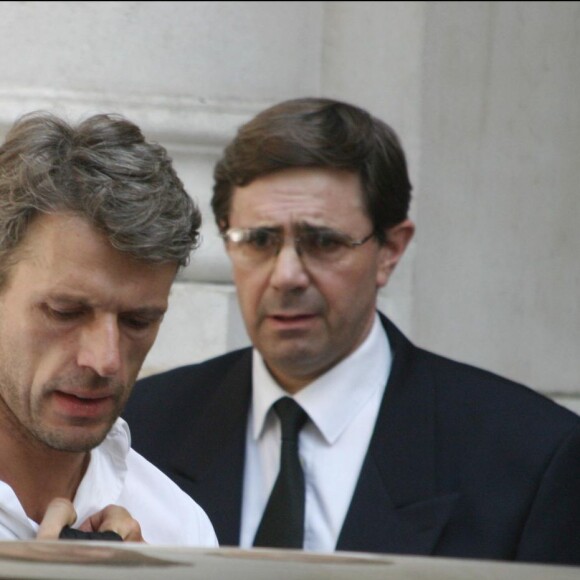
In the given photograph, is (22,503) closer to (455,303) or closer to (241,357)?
(241,357)

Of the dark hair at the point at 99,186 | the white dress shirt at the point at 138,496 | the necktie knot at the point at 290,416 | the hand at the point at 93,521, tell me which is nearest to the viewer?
the hand at the point at 93,521

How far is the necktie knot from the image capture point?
4.16 meters

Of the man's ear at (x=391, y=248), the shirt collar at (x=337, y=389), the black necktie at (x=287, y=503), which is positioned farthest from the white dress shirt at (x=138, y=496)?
the man's ear at (x=391, y=248)

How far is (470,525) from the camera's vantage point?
3.91 meters

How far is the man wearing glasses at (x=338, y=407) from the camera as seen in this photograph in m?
3.94

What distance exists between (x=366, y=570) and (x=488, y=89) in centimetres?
425

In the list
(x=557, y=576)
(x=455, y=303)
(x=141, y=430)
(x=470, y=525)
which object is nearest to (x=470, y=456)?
(x=470, y=525)

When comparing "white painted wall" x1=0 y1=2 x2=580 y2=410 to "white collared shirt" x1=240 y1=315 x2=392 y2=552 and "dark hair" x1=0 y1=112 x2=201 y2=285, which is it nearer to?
"white collared shirt" x1=240 y1=315 x2=392 y2=552

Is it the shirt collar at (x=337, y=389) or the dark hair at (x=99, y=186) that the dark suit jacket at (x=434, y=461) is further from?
the dark hair at (x=99, y=186)

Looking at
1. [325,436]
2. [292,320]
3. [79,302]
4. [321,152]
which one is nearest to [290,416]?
[325,436]

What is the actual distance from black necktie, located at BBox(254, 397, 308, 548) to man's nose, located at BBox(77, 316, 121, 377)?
1.46m

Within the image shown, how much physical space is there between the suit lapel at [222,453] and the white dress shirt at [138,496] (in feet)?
3.66

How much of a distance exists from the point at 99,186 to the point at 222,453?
5.70 ft

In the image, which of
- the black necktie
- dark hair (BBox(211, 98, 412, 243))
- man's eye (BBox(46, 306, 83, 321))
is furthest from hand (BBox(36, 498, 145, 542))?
dark hair (BBox(211, 98, 412, 243))
